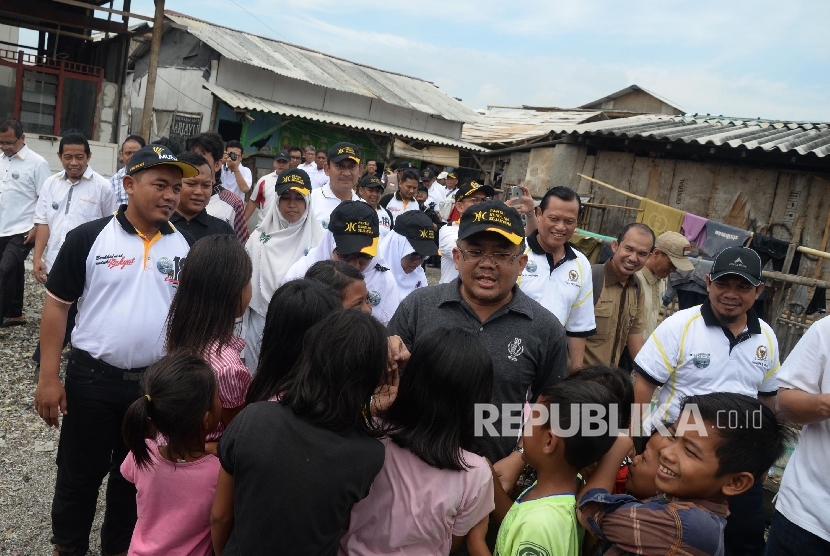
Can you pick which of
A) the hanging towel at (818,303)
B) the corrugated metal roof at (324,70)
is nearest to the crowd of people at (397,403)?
the hanging towel at (818,303)

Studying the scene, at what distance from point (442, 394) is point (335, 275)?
1168 millimetres

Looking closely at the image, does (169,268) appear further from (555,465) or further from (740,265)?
(740,265)

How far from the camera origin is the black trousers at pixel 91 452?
2.92 m

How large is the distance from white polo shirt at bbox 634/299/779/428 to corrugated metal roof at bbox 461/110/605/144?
43.6ft

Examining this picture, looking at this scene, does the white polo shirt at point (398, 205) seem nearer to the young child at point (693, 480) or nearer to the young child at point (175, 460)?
the young child at point (175, 460)

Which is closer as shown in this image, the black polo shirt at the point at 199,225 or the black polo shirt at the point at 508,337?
the black polo shirt at the point at 508,337

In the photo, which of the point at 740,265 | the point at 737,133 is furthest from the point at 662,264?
the point at 737,133

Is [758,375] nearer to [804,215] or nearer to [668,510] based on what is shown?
[668,510]

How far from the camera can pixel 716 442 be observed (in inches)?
80.2

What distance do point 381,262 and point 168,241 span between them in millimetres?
1587

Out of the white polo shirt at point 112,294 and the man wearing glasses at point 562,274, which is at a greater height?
the man wearing glasses at point 562,274

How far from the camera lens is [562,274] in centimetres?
392

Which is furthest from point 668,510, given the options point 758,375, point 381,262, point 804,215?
point 804,215

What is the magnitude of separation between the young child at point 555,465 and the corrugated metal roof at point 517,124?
1466 cm
